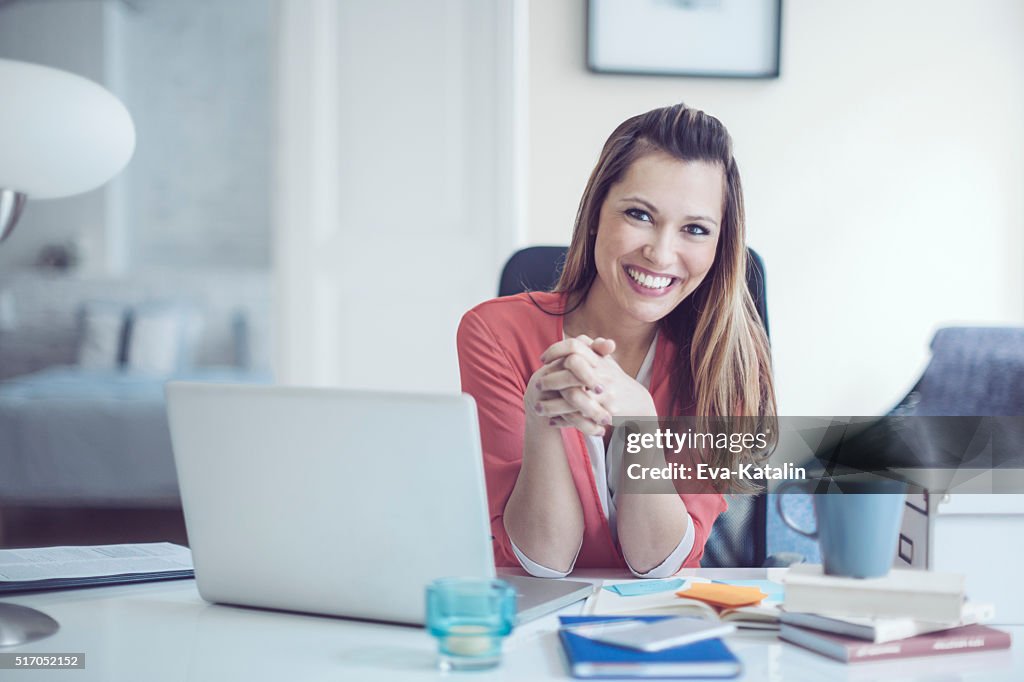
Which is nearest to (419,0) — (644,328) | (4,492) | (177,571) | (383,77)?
(383,77)

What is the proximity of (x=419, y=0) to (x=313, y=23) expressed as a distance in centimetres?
26

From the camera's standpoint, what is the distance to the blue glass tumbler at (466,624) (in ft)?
2.11

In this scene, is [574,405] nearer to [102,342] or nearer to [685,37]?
[685,37]

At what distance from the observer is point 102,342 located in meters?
4.60

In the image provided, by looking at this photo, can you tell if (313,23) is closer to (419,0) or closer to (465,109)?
(419,0)

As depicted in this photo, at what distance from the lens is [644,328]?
127 centimetres

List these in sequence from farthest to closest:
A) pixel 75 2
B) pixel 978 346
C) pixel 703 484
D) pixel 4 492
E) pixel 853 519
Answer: pixel 75 2, pixel 4 492, pixel 978 346, pixel 703 484, pixel 853 519

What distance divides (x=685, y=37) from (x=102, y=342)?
3.67m

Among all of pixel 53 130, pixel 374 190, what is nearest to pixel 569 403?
pixel 53 130

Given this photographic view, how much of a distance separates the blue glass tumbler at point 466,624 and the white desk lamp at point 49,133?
22.9 inches

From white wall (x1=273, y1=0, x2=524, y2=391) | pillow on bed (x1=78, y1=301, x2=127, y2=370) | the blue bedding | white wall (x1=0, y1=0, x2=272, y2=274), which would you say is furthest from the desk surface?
white wall (x1=0, y1=0, x2=272, y2=274)

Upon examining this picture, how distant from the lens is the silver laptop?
71 centimetres

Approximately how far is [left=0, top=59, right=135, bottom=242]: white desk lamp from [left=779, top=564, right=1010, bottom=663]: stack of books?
2.57 ft

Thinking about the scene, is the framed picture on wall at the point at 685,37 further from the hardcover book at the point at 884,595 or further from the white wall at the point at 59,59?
the white wall at the point at 59,59
